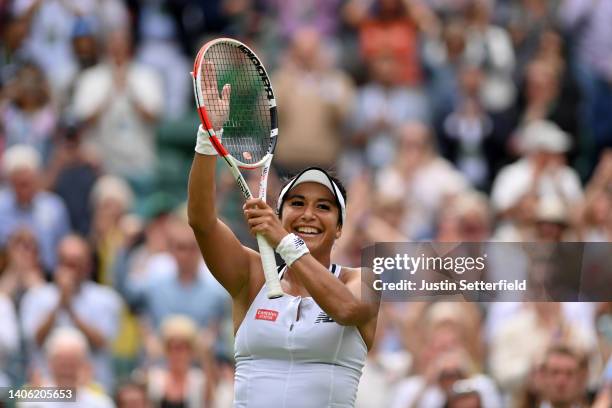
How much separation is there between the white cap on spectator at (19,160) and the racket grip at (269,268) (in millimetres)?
5922

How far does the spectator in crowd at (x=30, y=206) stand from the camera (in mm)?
11195

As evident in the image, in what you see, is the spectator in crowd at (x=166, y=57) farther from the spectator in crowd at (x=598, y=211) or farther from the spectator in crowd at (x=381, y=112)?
the spectator in crowd at (x=598, y=211)

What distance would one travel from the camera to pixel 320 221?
5984 mm

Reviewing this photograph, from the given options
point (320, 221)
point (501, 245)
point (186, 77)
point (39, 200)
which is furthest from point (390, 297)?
point (186, 77)

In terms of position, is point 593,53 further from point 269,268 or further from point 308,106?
point 269,268

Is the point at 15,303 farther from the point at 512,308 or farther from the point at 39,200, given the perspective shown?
the point at 512,308

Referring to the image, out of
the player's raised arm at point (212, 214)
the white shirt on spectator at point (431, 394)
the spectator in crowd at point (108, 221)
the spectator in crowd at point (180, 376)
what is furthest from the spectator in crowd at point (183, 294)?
the player's raised arm at point (212, 214)

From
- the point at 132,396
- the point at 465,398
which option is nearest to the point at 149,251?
the point at 132,396

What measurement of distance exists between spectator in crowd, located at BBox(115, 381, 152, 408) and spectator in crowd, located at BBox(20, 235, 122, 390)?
473 mm

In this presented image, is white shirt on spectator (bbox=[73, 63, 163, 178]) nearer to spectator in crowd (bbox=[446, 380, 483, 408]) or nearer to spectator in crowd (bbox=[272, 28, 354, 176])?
spectator in crowd (bbox=[272, 28, 354, 176])

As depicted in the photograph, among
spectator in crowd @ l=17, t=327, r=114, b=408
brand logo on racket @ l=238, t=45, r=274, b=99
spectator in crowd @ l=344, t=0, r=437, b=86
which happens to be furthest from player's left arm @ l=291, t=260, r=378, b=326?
spectator in crowd @ l=344, t=0, r=437, b=86

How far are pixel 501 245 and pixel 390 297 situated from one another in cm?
136

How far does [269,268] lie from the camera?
227 inches

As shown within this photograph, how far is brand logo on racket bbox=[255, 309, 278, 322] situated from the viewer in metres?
5.82
